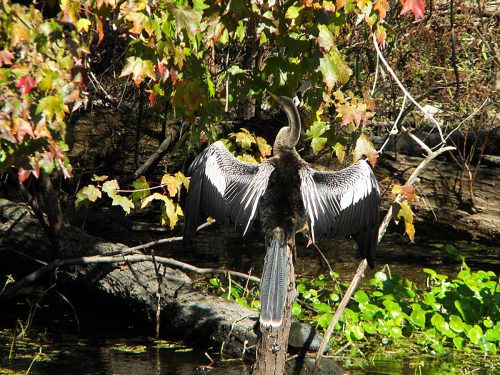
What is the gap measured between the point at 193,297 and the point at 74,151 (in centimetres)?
257

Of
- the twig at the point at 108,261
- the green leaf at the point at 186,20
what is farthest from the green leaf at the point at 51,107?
the twig at the point at 108,261

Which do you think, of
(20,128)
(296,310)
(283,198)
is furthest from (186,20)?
(296,310)

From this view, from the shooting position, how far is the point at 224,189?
191 inches

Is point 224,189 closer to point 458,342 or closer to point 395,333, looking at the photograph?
point 395,333

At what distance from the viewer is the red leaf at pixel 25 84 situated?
296 cm

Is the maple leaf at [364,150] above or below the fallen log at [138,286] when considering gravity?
above

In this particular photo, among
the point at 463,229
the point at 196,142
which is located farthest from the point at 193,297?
the point at 463,229

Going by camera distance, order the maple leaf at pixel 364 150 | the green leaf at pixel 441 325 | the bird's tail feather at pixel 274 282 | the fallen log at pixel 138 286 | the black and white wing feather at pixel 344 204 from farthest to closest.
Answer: the green leaf at pixel 441 325 < the fallen log at pixel 138 286 < the maple leaf at pixel 364 150 < the black and white wing feather at pixel 344 204 < the bird's tail feather at pixel 274 282

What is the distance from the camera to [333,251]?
830cm

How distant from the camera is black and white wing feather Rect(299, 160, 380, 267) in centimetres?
468

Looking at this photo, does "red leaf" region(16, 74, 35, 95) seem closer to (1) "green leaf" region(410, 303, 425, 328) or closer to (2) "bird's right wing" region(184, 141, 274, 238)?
(2) "bird's right wing" region(184, 141, 274, 238)

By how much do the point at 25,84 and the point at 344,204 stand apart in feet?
7.79

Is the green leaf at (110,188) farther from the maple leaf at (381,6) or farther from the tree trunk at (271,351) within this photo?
the maple leaf at (381,6)

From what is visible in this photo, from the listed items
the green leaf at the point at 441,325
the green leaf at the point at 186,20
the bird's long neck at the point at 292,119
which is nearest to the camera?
the green leaf at the point at 186,20
